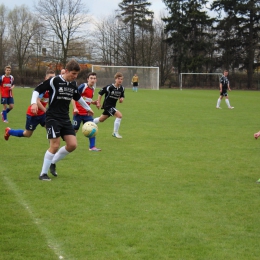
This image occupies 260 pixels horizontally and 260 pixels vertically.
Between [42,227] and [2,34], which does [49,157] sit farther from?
[2,34]

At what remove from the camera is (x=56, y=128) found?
7035 millimetres

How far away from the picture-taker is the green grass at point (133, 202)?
4445 millimetres

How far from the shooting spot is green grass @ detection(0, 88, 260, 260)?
4445 mm

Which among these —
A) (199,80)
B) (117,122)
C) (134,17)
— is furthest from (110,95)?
(134,17)

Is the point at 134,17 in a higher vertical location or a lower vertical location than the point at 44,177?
higher

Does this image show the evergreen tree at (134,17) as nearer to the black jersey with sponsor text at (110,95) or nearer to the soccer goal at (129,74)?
the soccer goal at (129,74)

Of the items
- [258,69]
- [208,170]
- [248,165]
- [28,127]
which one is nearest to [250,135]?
[248,165]

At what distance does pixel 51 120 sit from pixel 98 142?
453cm

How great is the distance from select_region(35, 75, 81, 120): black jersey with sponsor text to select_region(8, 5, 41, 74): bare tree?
A: 182ft

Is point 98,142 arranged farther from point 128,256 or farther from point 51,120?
point 128,256

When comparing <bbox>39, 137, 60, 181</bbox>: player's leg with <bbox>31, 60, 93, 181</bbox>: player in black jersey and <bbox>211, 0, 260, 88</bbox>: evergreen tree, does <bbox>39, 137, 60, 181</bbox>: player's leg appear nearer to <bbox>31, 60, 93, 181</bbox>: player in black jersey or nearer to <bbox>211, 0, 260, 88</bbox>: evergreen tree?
<bbox>31, 60, 93, 181</bbox>: player in black jersey

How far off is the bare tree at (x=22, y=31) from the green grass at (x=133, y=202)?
5272 cm

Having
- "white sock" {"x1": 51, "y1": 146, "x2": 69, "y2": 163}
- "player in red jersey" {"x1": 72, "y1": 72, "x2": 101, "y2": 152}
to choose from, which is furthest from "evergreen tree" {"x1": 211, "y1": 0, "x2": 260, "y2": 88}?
"white sock" {"x1": 51, "y1": 146, "x2": 69, "y2": 163}

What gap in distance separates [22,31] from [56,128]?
59305 mm
